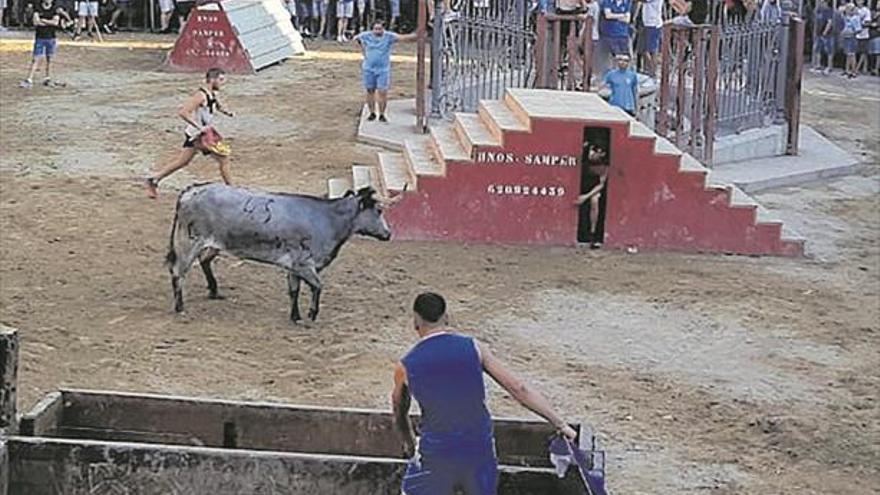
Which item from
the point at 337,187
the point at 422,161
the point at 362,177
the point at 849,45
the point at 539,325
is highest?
the point at 422,161

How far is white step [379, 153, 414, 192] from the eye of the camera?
1597 cm

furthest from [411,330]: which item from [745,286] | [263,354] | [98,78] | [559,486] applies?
[98,78]

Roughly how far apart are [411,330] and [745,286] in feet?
11.8

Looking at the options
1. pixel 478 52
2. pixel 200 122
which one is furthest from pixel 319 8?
pixel 200 122

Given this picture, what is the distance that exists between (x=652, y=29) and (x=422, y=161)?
600 centimetres

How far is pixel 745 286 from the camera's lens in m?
14.4

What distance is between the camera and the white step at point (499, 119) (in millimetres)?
15644

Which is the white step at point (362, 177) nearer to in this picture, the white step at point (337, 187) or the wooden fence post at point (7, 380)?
the white step at point (337, 187)

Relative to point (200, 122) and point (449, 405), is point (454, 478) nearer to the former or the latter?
point (449, 405)

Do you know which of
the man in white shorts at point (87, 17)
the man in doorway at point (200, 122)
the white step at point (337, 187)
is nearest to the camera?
the man in doorway at point (200, 122)

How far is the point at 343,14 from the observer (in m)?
34.5

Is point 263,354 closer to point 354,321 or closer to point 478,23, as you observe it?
point 354,321

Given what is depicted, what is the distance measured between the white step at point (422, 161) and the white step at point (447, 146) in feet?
0.28

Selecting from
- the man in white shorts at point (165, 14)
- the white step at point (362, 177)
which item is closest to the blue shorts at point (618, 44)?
the white step at point (362, 177)
